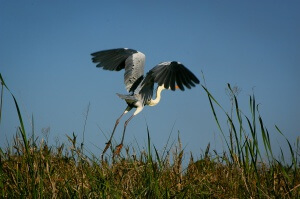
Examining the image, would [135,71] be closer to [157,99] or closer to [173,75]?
[157,99]

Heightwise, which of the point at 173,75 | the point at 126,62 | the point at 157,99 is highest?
the point at 126,62

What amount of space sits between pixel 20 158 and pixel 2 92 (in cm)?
102

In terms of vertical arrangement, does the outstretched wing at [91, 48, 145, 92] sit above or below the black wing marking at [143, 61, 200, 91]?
above

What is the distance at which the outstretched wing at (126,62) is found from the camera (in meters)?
8.80

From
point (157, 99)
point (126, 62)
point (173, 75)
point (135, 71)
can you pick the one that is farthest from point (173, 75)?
point (157, 99)

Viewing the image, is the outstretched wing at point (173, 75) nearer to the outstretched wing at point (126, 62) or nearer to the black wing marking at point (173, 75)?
the black wing marking at point (173, 75)

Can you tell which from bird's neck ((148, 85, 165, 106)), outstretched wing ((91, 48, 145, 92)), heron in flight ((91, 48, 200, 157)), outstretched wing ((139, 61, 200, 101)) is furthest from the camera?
bird's neck ((148, 85, 165, 106))

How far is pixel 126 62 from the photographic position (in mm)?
8953

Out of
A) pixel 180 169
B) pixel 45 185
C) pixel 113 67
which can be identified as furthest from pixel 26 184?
pixel 113 67

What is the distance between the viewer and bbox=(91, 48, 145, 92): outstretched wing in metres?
8.80

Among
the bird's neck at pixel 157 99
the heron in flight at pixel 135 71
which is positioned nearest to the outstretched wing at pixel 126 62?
the heron in flight at pixel 135 71

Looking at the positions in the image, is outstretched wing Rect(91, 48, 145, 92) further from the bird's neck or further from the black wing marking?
the black wing marking

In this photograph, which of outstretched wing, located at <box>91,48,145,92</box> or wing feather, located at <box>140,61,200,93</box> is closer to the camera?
wing feather, located at <box>140,61,200,93</box>

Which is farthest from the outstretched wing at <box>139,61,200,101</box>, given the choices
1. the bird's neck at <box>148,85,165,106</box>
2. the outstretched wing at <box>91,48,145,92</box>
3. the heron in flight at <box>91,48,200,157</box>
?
the bird's neck at <box>148,85,165,106</box>
